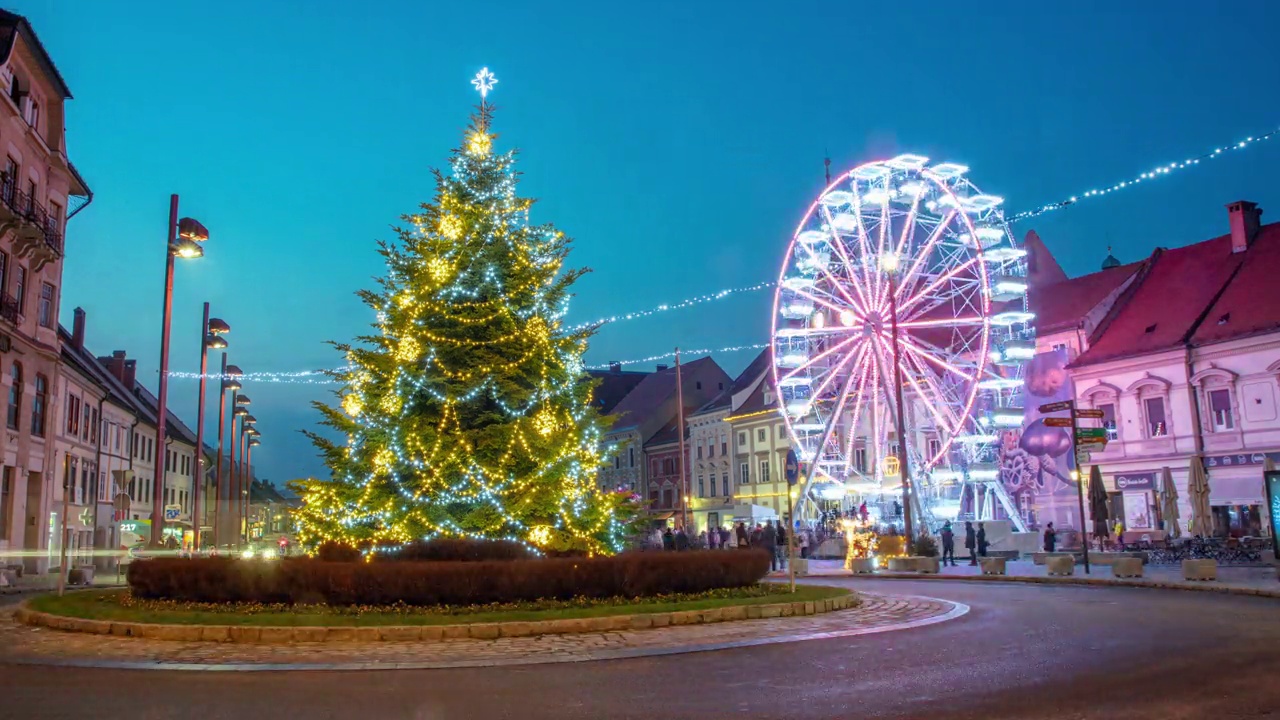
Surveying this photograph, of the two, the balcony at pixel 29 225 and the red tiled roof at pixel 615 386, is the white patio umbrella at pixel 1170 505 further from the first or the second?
the red tiled roof at pixel 615 386

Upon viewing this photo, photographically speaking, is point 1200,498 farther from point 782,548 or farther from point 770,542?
point 782,548

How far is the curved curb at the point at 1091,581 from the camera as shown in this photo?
832 inches

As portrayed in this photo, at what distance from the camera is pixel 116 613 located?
52.7 feet

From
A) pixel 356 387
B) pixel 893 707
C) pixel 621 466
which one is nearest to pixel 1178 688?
pixel 893 707

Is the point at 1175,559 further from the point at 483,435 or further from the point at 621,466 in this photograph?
the point at 621,466

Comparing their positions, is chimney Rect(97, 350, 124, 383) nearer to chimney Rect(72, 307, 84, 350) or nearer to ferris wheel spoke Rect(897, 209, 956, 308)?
chimney Rect(72, 307, 84, 350)

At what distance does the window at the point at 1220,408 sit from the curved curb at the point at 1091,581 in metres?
20.0

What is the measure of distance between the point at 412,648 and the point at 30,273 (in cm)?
2981

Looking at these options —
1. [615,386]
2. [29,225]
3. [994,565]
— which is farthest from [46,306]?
[615,386]

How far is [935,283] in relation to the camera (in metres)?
40.8

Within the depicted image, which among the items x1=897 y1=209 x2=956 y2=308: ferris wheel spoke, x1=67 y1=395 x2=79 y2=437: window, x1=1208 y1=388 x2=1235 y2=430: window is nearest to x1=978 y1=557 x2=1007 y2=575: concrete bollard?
x1=897 y1=209 x2=956 y2=308: ferris wheel spoke

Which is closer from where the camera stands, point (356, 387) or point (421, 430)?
point (421, 430)

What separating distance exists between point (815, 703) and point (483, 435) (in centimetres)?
1422

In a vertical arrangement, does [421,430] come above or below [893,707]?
above
